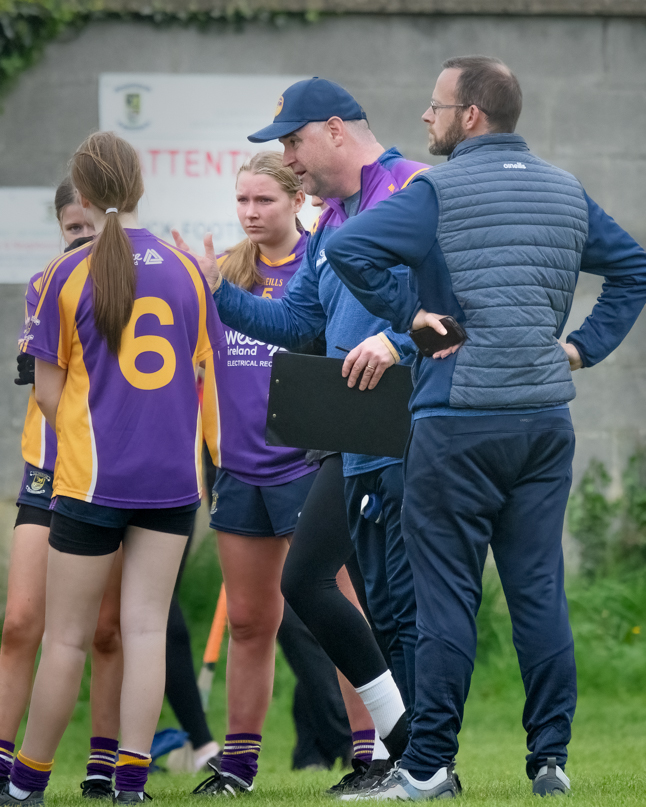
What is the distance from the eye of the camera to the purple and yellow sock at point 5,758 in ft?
10.9

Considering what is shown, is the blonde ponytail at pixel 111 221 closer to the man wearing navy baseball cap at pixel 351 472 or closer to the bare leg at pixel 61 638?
the man wearing navy baseball cap at pixel 351 472

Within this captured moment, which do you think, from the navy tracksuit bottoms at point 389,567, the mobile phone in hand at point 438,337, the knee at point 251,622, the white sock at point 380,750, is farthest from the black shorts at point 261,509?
the mobile phone in hand at point 438,337

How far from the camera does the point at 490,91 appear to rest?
9.39 ft

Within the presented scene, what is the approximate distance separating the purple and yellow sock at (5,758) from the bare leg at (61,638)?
0.42 meters

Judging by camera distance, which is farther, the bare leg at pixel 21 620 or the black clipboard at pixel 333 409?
the bare leg at pixel 21 620

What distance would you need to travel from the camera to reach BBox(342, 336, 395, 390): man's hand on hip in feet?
9.96

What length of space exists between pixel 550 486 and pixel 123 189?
141cm

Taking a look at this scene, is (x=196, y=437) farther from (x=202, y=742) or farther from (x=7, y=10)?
(x=7, y=10)

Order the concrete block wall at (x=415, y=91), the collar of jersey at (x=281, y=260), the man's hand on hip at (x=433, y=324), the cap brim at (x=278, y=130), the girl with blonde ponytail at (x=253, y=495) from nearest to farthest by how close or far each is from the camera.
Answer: the man's hand on hip at (x=433, y=324) → the cap brim at (x=278, y=130) → the girl with blonde ponytail at (x=253, y=495) → the collar of jersey at (x=281, y=260) → the concrete block wall at (x=415, y=91)

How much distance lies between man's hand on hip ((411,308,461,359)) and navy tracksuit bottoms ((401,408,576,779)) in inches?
6.5

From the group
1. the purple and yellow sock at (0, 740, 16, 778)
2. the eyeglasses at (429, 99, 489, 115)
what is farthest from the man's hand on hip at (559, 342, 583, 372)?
the purple and yellow sock at (0, 740, 16, 778)

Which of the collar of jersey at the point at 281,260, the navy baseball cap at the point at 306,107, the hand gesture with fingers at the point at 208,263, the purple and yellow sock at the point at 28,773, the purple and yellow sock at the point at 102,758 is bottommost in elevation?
the purple and yellow sock at the point at 102,758

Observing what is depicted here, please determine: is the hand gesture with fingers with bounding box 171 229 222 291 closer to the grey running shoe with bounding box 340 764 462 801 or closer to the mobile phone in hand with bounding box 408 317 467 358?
the mobile phone in hand with bounding box 408 317 467 358

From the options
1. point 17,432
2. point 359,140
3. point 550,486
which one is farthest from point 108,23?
point 550,486
